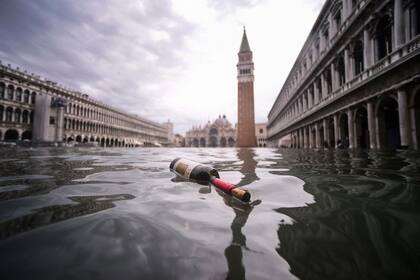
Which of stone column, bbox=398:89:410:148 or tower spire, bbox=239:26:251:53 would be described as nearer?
stone column, bbox=398:89:410:148

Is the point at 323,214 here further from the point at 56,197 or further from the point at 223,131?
the point at 223,131

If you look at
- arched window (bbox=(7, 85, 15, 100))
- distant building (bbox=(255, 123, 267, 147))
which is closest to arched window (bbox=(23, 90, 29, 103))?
arched window (bbox=(7, 85, 15, 100))

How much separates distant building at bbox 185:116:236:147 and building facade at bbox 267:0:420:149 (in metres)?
78.0

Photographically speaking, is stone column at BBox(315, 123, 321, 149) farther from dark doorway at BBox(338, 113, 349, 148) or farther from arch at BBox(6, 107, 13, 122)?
arch at BBox(6, 107, 13, 122)

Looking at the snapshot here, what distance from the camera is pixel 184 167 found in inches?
120

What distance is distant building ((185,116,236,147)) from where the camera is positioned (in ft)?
332

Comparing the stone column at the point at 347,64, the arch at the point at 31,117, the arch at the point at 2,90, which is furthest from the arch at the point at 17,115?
the stone column at the point at 347,64

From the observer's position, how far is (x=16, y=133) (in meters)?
34.8

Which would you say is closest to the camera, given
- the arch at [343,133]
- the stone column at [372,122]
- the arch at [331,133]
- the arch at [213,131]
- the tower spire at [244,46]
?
the stone column at [372,122]

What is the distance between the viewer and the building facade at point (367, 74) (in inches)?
376

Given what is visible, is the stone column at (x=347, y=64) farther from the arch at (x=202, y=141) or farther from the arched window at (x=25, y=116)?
the arch at (x=202, y=141)

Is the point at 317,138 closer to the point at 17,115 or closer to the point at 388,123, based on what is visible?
the point at 388,123

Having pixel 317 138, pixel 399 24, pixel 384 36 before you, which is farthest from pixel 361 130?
pixel 399 24

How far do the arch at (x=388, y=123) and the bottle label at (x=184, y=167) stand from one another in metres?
12.5
